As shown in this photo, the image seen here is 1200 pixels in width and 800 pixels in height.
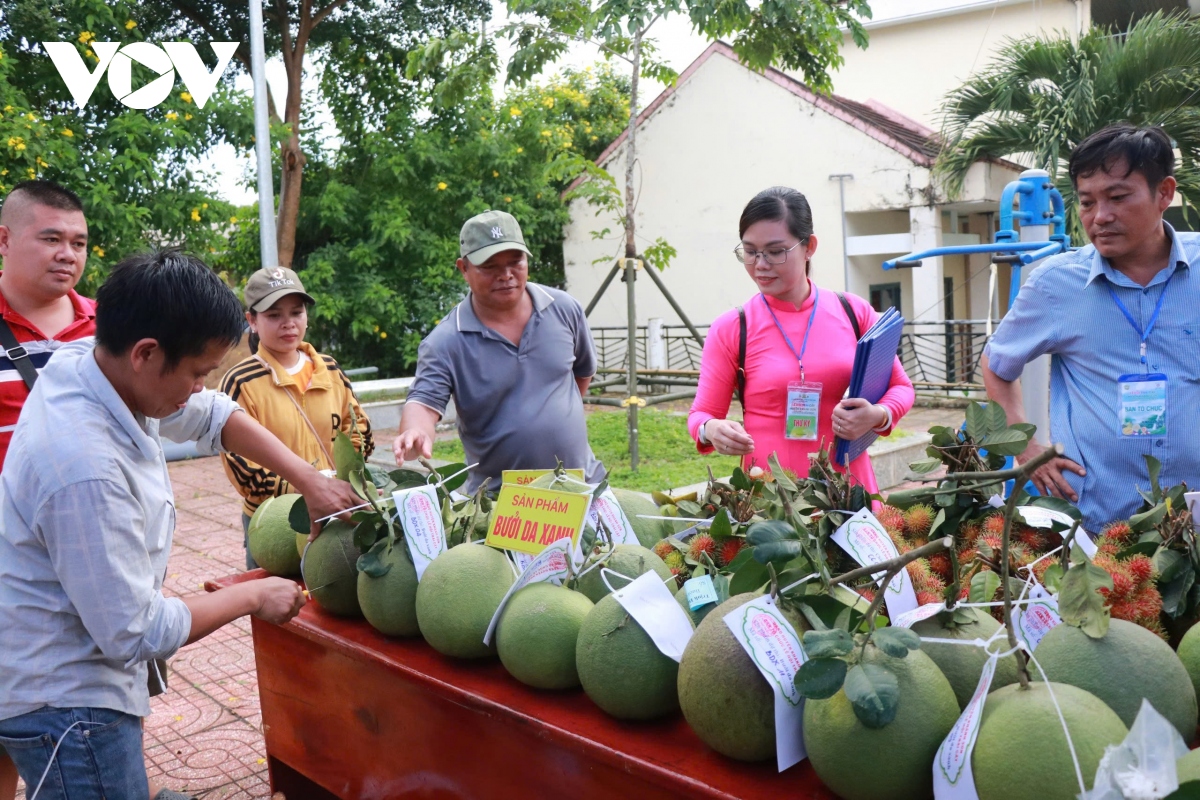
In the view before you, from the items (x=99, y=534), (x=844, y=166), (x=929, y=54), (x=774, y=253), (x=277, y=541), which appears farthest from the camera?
(x=929, y=54)

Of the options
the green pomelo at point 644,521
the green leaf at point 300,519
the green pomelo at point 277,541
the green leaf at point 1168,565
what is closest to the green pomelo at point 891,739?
the green leaf at point 1168,565

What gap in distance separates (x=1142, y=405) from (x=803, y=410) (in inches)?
33.1

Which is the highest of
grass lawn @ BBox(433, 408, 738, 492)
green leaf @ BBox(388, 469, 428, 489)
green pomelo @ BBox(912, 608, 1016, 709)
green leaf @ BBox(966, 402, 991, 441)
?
green leaf @ BBox(966, 402, 991, 441)

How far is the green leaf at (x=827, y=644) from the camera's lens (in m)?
1.17

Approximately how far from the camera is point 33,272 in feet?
9.21

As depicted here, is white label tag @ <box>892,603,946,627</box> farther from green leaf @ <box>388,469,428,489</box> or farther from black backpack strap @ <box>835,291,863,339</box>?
black backpack strap @ <box>835,291,863,339</box>

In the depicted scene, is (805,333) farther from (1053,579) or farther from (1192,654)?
(1192,654)

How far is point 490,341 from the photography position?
296 cm

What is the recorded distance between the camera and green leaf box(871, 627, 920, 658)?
115cm

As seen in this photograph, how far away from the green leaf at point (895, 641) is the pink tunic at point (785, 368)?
1.53m

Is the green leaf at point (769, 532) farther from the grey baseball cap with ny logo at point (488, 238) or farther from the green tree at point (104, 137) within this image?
the green tree at point (104, 137)

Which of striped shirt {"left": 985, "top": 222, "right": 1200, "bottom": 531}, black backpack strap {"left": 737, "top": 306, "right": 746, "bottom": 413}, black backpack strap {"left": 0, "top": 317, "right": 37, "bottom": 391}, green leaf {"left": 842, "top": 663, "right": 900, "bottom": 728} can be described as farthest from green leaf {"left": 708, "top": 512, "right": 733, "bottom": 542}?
black backpack strap {"left": 0, "top": 317, "right": 37, "bottom": 391}

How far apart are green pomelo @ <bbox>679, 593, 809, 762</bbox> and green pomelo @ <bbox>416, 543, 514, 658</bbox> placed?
1.62 ft

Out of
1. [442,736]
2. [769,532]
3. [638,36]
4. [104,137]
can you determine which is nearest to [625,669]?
[769,532]
